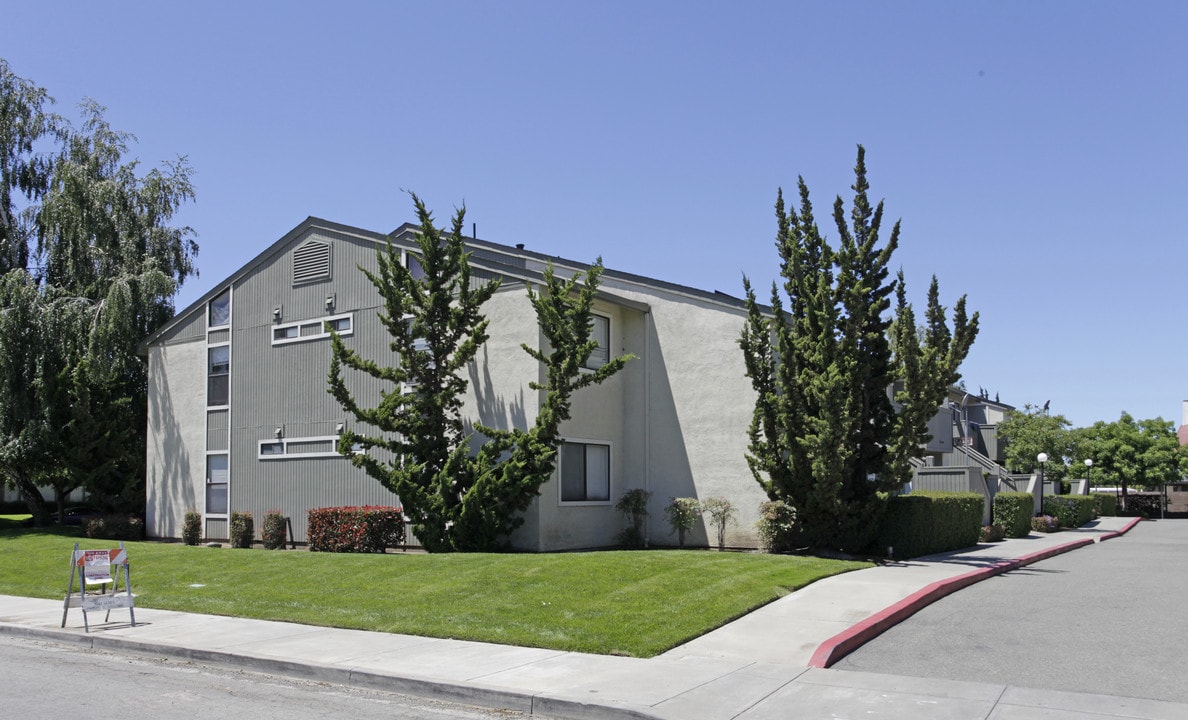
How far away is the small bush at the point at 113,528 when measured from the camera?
1009 inches

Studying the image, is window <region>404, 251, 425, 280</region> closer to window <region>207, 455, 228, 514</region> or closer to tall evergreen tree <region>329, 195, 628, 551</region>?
tall evergreen tree <region>329, 195, 628, 551</region>

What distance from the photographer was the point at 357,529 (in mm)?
20078

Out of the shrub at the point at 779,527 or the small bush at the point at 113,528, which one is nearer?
the shrub at the point at 779,527

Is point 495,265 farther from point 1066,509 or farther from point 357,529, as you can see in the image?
point 1066,509

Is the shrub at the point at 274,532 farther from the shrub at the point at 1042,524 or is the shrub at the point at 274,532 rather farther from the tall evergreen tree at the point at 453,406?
the shrub at the point at 1042,524

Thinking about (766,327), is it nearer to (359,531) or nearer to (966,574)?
(966,574)

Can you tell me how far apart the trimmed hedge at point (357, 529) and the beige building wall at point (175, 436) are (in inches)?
256

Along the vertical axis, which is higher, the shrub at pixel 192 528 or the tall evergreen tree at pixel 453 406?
the tall evergreen tree at pixel 453 406

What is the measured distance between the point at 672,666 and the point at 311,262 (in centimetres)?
1701

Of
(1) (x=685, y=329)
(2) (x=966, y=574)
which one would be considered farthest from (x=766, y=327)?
(2) (x=966, y=574)

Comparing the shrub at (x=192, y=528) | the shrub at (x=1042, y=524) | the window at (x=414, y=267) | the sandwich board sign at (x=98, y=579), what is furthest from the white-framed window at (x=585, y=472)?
the shrub at (x=1042, y=524)

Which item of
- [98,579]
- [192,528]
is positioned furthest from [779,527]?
[192,528]

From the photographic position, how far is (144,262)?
30.0m

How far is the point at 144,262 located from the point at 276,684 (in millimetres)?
23658
